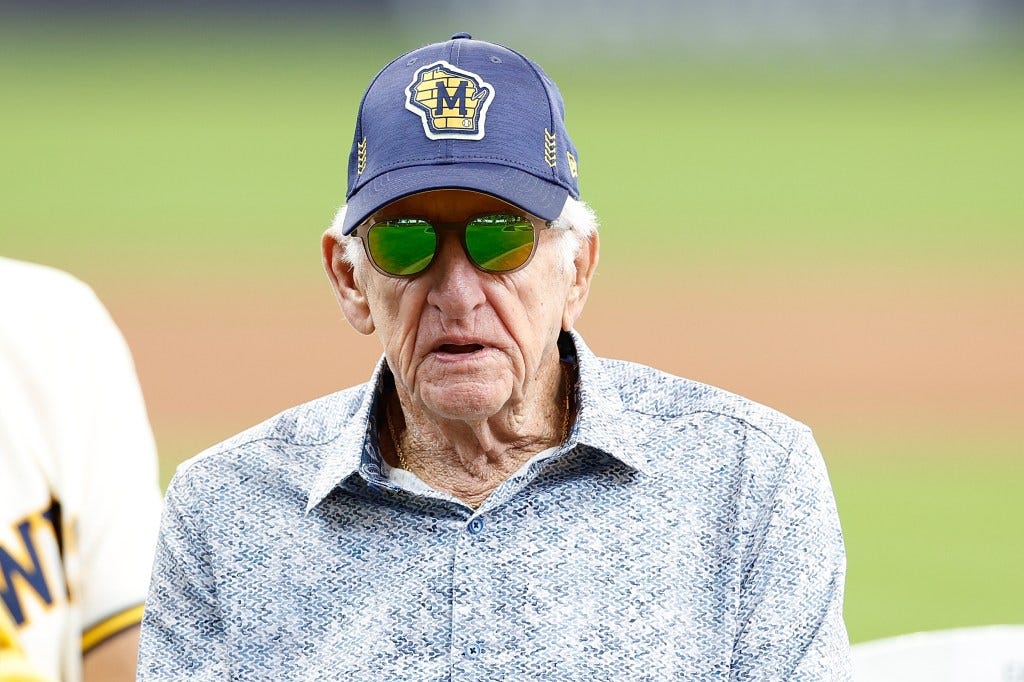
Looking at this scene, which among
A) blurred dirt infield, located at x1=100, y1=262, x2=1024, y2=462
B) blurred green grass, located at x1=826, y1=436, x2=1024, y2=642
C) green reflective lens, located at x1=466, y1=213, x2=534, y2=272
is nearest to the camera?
green reflective lens, located at x1=466, y1=213, x2=534, y2=272

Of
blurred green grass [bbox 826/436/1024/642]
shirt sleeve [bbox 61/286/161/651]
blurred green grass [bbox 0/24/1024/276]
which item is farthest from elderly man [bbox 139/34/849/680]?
blurred green grass [bbox 0/24/1024/276]

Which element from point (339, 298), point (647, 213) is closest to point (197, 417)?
point (647, 213)

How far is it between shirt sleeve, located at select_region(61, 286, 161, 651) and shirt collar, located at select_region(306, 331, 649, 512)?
0.34 m

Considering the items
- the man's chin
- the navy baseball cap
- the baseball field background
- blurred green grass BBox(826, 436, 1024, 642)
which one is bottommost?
blurred green grass BBox(826, 436, 1024, 642)

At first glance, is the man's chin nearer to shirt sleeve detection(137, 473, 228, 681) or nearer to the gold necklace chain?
the gold necklace chain

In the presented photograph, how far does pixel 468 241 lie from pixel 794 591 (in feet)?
2.11

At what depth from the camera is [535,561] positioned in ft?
6.23

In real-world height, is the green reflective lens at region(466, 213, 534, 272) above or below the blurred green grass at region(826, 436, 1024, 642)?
above

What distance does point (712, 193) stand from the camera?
1392 centimetres

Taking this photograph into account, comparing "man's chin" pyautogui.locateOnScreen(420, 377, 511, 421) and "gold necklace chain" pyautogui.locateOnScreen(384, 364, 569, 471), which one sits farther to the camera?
"gold necklace chain" pyautogui.locateOnScreen(384, 364, 569, 471)

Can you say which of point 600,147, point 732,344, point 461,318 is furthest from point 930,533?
point 600,147

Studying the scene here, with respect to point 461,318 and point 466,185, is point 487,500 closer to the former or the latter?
point 461,318

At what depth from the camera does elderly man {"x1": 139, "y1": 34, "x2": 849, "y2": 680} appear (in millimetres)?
1864

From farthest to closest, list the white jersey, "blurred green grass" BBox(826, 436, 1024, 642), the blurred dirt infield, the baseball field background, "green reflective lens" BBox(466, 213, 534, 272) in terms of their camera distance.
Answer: the blurred dirt infield, the baseball field background, "blurred green grass" BBox(826, 436, 1024, 642), the white jersey, "green reflective lens" BBox(466, 213, 534, 272)
